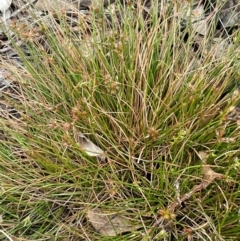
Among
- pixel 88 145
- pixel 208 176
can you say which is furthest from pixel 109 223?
pixel 208 176

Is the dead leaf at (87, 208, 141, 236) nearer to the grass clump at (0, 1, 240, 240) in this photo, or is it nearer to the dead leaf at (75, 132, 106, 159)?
the grass clump at (0, 1, 240, 240)

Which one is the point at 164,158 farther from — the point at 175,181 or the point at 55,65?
the point at 55,65

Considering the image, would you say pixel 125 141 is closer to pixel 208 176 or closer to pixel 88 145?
pixel 88 145

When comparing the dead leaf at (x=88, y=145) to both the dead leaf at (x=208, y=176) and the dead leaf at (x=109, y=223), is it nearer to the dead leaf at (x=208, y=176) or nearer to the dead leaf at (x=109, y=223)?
the dead leaf at (x=109, y=223)

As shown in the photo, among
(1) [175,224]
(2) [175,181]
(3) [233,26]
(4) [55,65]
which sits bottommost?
(1) [175,224]

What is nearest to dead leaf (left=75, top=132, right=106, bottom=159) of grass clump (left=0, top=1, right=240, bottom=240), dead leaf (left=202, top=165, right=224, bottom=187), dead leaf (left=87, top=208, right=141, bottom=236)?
grass clump (left=0, top=1, right=240, bottom=240)

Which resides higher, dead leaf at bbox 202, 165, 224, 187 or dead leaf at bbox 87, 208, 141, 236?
dead leaf at bbox 202, 165, 224, 187

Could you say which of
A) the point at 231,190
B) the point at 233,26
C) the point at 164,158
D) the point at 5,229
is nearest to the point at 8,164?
the point at 5,229

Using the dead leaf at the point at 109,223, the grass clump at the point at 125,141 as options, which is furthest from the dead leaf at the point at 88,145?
the dead leaf at the point at 109,223

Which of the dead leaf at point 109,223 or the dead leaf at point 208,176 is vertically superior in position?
the dead leaf at point 208,176
